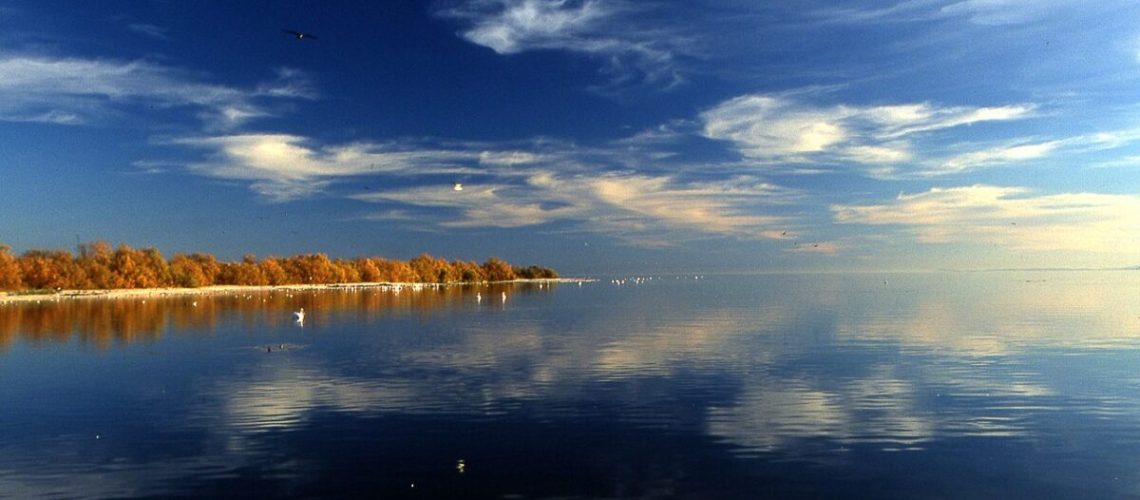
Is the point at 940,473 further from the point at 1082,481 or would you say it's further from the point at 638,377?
the point at 638,377

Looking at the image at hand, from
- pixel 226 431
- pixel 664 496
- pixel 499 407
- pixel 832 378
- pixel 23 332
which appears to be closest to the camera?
pixel 664 496

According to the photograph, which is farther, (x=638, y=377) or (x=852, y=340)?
(x=852, y=340)

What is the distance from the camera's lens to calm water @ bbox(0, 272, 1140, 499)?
20953 mm

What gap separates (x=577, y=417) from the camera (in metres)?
29.3

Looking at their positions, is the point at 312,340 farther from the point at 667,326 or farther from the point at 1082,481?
the point at 1082,481

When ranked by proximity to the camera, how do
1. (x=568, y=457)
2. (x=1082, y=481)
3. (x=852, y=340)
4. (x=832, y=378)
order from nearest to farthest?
(x=1082, y=481)
(x=568, y=457)
(x=832, y=378)
(x=852, y=340)

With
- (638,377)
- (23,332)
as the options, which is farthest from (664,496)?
(23,332)

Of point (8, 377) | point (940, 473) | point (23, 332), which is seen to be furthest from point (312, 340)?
point (940, 473)

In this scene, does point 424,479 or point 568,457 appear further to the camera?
point 568,457

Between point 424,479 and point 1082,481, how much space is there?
58.1 ft

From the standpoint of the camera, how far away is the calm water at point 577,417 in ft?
68.7

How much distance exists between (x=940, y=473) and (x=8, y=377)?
43764mm

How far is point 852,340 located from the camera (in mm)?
57844

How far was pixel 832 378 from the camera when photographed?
38.7m
